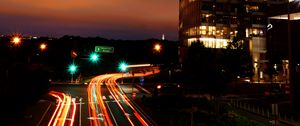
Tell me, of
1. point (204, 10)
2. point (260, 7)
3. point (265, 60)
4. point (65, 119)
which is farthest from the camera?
point (260, 7)

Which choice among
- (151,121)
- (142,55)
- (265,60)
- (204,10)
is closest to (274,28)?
(265,60)

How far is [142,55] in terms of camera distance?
6826 inches

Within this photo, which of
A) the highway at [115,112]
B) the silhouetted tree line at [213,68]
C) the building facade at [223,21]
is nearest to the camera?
the highway at [115,112]

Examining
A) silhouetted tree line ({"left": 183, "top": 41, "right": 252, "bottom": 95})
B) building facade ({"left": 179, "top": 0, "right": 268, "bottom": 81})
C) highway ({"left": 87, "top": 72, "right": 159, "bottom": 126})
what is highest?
building facade ({"left": 179, "top": 0, "right": 268, "bottom": 81})

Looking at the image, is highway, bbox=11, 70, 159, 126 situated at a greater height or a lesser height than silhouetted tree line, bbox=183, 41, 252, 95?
lesser

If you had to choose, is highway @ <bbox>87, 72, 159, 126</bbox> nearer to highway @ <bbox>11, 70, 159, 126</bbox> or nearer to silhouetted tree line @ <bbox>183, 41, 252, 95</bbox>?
highway @ <bbox>11, 70, 159, 126</bbox>

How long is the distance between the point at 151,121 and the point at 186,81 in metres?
18.8

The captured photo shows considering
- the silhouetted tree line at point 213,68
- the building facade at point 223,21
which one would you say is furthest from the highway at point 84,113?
the building facade at point 223,21

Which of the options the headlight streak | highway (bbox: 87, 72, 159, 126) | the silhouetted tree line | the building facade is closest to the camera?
the headlight streak

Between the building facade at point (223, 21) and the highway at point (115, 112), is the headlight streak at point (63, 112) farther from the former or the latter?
the building facade at point (223, 21)

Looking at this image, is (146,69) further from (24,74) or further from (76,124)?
(76,124)

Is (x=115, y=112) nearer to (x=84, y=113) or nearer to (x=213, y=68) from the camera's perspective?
(x=84, y=113)

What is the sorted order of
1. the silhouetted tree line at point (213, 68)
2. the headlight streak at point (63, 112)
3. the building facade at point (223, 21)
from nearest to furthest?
the headlight streak at point (63, 112)
the silhouetted tree line at point (213, 68)
the building facade at point (223, 21)

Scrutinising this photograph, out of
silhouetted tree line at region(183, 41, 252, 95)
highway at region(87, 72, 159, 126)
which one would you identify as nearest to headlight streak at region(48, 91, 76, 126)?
highway at region(87, 72, 159, 126)
